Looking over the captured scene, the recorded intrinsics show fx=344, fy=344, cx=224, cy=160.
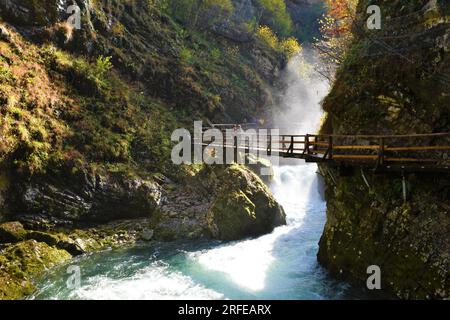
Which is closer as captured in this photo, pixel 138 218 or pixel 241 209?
pixel 241 209

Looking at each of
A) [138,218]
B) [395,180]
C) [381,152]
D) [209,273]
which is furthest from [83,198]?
[395,180]

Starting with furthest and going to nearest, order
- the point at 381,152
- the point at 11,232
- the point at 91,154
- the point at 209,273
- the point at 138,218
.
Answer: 1. the point at 91,154
2. the point at 138,218
3. the point at 11,232
4. the point at 209,273
5. the point at 381,152

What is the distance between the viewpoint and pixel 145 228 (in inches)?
851

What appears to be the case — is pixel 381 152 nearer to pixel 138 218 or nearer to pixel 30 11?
pixel 138 218

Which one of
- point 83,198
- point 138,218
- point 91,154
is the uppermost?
point 91,154

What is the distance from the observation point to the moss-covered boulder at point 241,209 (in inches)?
855

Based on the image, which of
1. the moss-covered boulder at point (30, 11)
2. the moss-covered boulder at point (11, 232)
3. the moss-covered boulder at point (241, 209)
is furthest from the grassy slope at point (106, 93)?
the moss-covered boulder at point (241, 209)

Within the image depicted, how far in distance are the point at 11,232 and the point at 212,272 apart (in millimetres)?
10177

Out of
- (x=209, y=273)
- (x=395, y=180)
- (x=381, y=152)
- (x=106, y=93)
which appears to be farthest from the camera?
(x=106, y=93)

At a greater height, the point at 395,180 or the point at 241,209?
the point at 395,180

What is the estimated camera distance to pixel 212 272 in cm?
1702

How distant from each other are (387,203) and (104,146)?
1813cm
